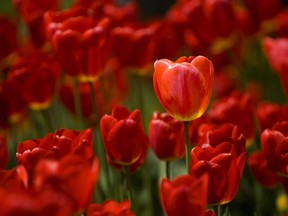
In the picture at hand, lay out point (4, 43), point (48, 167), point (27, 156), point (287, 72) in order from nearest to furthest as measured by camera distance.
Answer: point (48, 167), point (27, 156), point (287, 72), point (4, 43)

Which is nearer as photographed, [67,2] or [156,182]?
[156,182]

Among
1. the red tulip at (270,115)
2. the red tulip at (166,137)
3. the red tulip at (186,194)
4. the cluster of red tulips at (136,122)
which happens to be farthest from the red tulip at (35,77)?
the red tulip at (186,194)

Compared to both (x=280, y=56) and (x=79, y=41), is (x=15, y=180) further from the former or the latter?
(x=280, y=56)

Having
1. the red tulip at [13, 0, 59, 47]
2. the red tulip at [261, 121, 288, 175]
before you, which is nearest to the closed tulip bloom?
the red tulip at [261, 121, 288, 175]

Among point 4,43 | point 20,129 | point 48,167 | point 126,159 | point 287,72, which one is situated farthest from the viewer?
point 20,129

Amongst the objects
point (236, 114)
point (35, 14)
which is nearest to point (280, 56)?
point (236, 114)

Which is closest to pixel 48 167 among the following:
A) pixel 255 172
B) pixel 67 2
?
pixel 255 172

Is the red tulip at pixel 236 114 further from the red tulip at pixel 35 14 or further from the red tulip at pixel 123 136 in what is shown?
the red tulip at pixel 35 14

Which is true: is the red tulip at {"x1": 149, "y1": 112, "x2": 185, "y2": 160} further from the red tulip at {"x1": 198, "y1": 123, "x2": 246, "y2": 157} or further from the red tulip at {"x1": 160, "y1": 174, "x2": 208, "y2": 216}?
the red tulip at {"x1": 160, "y1": 174, "x2": 208, "y2": 216}

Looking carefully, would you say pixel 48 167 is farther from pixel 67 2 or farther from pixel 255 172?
pixel 67 2
